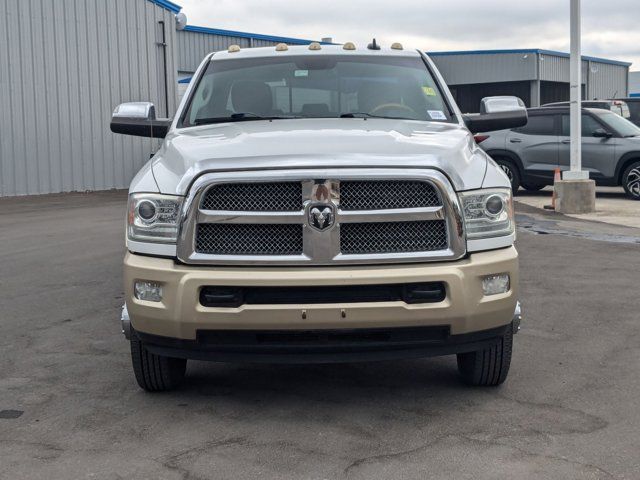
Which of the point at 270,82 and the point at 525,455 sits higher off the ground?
the point at 270,82

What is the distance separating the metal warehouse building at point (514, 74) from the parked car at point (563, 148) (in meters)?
28.2

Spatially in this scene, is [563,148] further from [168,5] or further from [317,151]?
[317,151]

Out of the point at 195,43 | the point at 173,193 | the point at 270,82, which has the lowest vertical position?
the point at 173,193

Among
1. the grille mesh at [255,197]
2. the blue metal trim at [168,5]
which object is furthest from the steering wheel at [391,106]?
the blue metal trim at [168,5]

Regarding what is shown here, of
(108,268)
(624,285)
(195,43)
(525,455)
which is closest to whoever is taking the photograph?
(525,455)

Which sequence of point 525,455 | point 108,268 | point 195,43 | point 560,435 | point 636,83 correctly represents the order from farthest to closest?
point 636,83
point 195,43
point 108,268
point 560,435
point 525,455

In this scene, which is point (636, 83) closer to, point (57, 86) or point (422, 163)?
point (57, 86)

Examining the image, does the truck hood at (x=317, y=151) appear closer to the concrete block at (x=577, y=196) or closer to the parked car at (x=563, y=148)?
the concrete block at (x=577, y=196)

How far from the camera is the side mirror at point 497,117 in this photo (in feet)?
18.8

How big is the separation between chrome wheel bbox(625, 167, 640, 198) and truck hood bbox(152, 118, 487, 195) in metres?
13.2

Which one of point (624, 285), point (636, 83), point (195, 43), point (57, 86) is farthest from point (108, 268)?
point (636, 83)

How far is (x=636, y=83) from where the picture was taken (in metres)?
77.6

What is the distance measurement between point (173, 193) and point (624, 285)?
5.07 metres

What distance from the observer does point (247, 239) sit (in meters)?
4.09
